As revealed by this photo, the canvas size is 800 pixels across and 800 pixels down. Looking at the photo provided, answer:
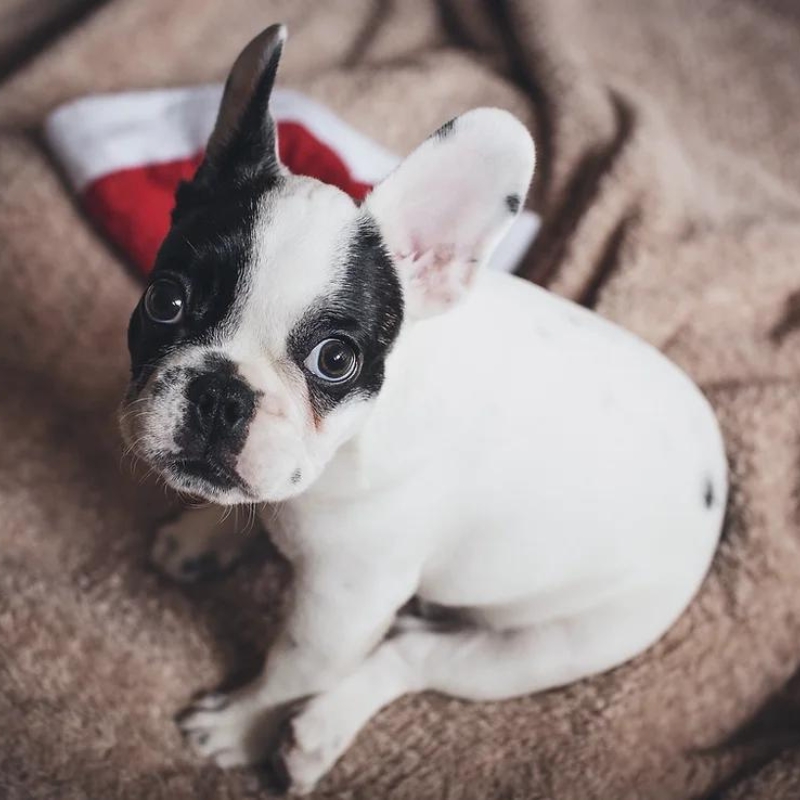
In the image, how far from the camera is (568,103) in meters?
2.33

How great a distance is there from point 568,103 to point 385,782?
1.56 meters

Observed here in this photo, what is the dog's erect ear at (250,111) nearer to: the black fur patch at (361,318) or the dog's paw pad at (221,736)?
the black fur patch at (361,318)

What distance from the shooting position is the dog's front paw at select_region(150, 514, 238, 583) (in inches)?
69.7

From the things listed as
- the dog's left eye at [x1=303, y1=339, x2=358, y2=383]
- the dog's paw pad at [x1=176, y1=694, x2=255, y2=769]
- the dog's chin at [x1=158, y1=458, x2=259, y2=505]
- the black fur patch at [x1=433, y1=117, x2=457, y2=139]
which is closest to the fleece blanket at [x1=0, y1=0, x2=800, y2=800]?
the dog's paw pad at [x1=176, y1=694, x2=255, y2=769]

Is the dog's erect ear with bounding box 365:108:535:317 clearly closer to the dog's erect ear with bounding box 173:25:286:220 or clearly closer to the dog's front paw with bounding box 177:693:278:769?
the dog's erect ear with bounding box 173:25:286:220

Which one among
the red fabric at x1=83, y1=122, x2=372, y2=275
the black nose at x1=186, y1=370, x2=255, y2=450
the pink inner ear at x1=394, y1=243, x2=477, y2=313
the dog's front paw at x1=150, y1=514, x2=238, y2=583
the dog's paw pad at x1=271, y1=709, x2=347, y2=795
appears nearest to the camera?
the black nose at x1=186, y1=370, x2=255, y2=450

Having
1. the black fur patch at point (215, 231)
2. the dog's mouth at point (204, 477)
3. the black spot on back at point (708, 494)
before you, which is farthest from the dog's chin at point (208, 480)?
the black spot on back at point (708, 494)

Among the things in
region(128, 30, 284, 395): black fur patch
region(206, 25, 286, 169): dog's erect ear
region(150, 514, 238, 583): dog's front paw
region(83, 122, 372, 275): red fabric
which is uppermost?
region(206, 25, 286, 169): dog's erect ear

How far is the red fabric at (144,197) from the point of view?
1.99 m

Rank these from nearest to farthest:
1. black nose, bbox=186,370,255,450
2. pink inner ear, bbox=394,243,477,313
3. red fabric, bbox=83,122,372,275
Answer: black nose, bbox=186,370,255,450 → pink inner ear, bbox=394,243,477,313 → red fabric, bbox=83,122,372,275

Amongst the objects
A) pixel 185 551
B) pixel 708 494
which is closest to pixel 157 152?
pixel 185 551

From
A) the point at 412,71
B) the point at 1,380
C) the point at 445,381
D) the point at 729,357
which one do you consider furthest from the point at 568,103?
the point at 1,380

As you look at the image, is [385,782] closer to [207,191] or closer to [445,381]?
[445,381]

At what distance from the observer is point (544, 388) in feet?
4.68
